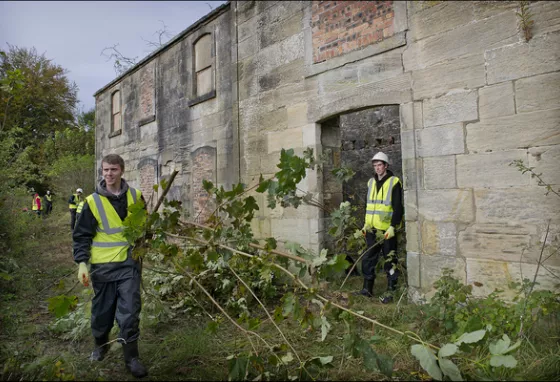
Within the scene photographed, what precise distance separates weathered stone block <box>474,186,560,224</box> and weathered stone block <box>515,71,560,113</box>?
80cm

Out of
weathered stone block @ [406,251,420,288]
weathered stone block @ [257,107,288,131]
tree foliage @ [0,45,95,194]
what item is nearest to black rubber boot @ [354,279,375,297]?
weathered stone block @ [406,251,420,288]

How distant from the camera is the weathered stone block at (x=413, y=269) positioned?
4.57 m

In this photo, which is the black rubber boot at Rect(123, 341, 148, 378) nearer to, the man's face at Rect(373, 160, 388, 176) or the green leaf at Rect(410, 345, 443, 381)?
the green leaf at Rect(410, 345, 443, 381)

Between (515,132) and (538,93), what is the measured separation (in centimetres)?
41

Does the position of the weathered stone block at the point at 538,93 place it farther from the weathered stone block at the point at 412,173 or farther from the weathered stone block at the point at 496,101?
the weathered stone block at the point at 412,173

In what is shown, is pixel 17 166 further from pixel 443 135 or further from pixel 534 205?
pixel 534 205

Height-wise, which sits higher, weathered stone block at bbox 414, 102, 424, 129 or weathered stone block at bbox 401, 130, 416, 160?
weathered stone block at bbox 414, 102, 424, 129

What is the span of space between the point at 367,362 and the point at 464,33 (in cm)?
362

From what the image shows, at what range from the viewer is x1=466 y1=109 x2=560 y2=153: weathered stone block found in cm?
362

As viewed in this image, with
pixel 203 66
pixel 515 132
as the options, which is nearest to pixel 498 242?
pixel 515 132

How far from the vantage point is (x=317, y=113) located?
5602mm

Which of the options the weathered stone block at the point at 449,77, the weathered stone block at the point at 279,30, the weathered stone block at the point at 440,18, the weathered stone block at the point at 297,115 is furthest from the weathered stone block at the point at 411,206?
the weathered stone block at the point at 279,30

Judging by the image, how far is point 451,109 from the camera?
168 inches

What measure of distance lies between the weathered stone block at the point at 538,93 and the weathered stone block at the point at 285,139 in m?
2.93
